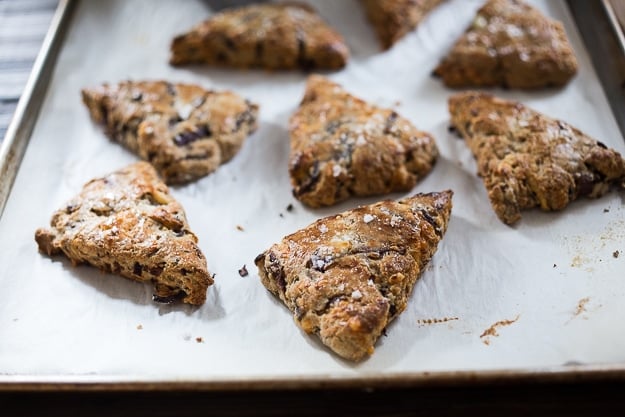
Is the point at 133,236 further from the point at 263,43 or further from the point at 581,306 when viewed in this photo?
the point at 581,306

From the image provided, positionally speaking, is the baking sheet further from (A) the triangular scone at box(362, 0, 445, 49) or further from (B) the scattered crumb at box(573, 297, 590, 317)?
(A) the triangular scone at box(362, 0, 445, 49)

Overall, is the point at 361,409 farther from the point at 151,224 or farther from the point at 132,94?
the point at 132,94

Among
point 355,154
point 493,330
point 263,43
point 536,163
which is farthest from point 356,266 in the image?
point 263,43

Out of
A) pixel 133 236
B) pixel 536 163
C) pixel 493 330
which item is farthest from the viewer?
pixel 536 163

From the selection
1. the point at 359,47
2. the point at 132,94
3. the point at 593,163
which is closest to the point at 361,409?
the point at 593,163

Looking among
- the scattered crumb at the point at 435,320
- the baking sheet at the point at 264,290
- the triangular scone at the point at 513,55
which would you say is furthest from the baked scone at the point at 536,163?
the scattered crumb at the point at 435,320

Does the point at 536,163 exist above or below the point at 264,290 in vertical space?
below

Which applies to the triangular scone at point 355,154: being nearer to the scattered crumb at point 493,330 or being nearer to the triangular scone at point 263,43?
the triangular scone at point 263,43
